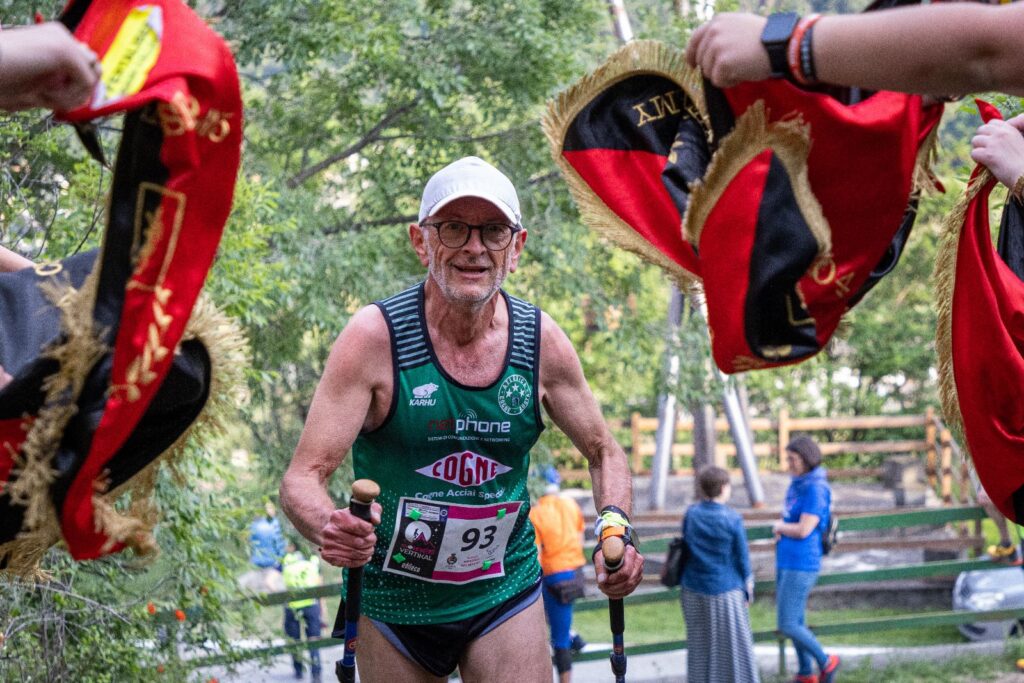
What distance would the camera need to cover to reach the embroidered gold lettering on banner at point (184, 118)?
258 centimetres

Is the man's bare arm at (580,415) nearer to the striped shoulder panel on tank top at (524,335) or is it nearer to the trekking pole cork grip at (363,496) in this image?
the striped shoulder panel on tank top at (524,335)

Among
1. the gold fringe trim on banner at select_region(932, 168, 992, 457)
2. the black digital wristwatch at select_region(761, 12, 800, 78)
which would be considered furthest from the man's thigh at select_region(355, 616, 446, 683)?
the black digital wristwatch at select_region(761, 12, 800, 78)

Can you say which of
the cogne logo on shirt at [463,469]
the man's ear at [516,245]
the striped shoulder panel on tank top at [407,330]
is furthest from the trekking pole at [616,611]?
the man's ear at [516,245]

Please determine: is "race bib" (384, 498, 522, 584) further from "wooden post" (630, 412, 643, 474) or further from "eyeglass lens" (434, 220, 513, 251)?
"wooden post" (630, 412, 643, 474)

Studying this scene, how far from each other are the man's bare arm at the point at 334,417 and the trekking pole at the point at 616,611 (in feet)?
2.96

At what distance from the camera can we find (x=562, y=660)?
8977mm

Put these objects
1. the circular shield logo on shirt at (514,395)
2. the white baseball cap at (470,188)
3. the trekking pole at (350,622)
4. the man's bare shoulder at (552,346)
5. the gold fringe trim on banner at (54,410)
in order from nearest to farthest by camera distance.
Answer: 1. the gold fringe trim on banner at (54,410)
2. the trekking pole at (350,622)
3. the white baseball cap at (470,188)
4. the circular shield logo on shirt at (514,395)
5. the man's bare shoulder at (552,346)

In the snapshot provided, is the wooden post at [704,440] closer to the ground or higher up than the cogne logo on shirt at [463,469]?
closer to the ground

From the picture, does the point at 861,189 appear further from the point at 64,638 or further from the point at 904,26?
the point at 64,638

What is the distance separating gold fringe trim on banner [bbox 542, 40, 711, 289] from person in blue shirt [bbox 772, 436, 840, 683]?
5.51 meters

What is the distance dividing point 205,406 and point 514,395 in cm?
153

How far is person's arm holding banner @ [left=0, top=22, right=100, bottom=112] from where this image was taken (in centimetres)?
229

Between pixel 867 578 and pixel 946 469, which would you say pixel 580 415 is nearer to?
pixel 867 578

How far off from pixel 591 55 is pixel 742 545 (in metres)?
4.72
